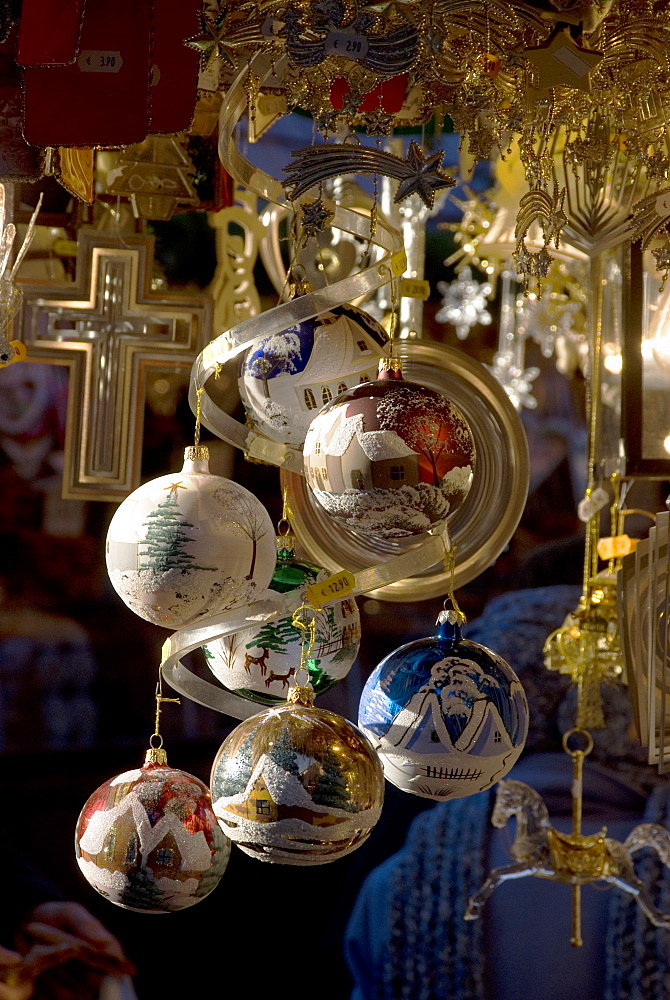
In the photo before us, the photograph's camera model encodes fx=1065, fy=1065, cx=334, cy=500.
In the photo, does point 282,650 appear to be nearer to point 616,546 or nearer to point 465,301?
point 616,546

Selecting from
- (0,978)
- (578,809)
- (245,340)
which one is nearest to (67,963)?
(0,978)

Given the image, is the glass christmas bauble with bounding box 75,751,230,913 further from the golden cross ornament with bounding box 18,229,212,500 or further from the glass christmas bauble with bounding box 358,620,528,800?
the golden cross ornament with bounding box 18,229,212,500

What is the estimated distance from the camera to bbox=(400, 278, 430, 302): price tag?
1.38 metres

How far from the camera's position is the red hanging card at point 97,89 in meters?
1.17

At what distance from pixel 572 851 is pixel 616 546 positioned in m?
0.55

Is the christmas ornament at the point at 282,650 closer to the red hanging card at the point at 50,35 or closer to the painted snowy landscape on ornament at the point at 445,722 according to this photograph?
the painted snowy landscape on ornament at the point at 445,722

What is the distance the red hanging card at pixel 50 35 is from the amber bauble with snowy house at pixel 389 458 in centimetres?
46

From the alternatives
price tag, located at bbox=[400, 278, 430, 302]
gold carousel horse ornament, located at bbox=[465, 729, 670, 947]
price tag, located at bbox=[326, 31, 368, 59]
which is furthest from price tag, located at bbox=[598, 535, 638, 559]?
price tag, located at bbox=[326, 31, 368, 59]

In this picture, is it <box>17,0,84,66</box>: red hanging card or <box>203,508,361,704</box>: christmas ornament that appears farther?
<box>203,508,361,704</box>: christmas ornament

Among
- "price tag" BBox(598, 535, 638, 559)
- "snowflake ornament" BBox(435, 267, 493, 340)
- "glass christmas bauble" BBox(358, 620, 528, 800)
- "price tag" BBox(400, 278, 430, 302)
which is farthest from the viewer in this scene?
"snowflake ornament" BBox(435, 267, 493, 340)

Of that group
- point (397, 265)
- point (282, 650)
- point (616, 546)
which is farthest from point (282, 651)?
point (616, 546)

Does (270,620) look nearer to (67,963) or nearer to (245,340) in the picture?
(245,340)

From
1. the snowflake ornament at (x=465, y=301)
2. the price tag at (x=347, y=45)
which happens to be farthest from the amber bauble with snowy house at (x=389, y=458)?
the snowflake ornament at (x=465, y=301)

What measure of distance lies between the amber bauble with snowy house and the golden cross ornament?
2.50ft
